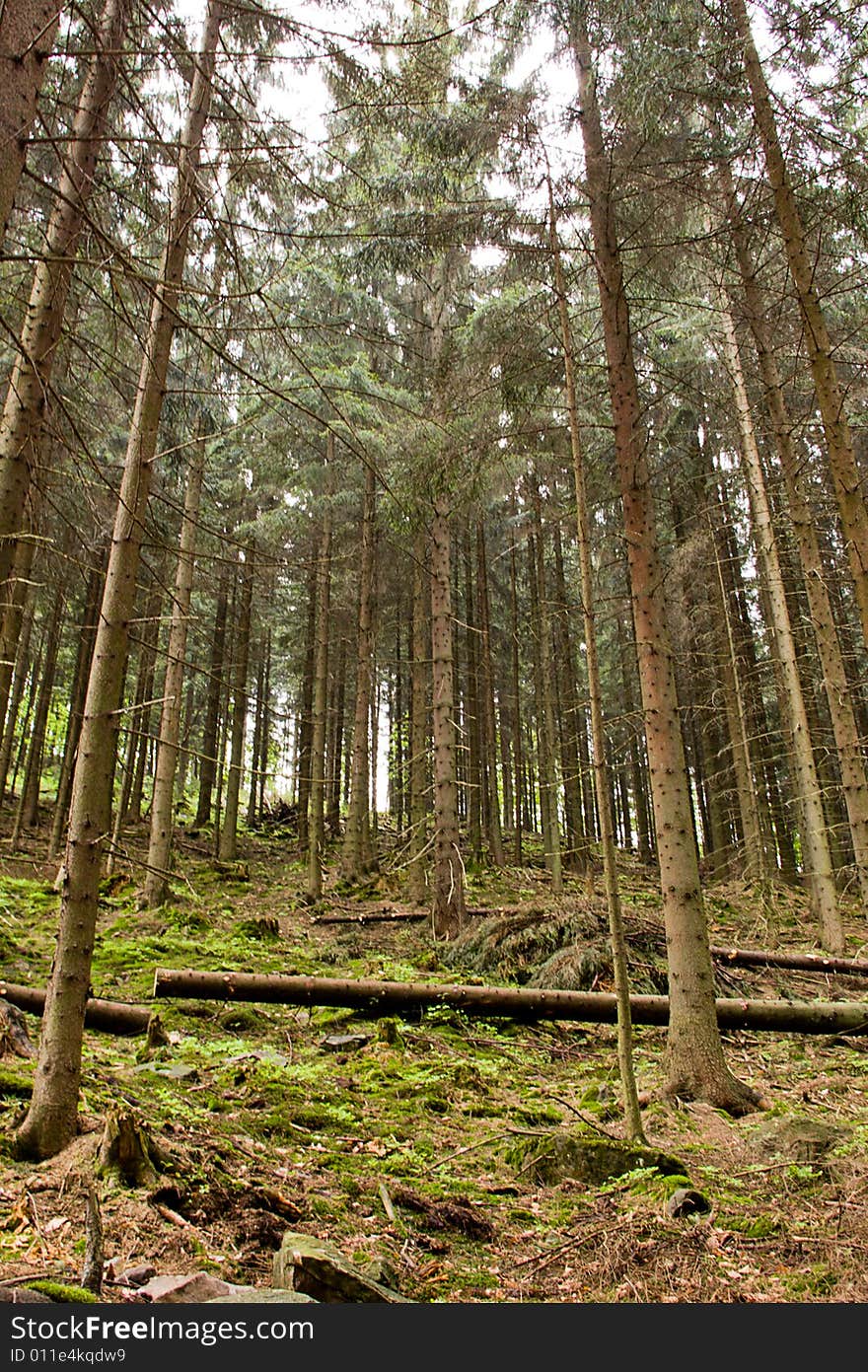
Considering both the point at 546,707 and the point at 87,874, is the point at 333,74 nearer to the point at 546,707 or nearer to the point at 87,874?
the point at 87,874

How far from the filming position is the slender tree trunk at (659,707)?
6309mm

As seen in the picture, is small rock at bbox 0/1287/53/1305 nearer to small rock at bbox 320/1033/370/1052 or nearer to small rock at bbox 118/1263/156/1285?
small rock at bbox 118/1263/156/1285

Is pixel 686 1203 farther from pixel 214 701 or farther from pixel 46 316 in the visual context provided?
pixel 214 701

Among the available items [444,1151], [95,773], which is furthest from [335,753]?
[95,773]

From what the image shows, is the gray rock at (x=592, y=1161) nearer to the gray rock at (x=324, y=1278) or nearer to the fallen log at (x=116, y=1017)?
the gray rock at (x=324, y=1278)

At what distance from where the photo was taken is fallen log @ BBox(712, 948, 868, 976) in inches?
383

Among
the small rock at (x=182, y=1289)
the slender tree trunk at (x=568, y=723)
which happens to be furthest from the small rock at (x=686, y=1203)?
the slender tree trunk at (x=568, y=723)

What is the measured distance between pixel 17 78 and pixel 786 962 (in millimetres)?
11229

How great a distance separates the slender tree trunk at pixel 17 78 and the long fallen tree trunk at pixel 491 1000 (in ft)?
21.1

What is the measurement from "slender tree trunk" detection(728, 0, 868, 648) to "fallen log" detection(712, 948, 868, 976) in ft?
18.0

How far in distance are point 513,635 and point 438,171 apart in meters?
12.0

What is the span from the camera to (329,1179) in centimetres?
449

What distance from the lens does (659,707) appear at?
6.93 m

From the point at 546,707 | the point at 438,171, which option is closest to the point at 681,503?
the point at 546,707
